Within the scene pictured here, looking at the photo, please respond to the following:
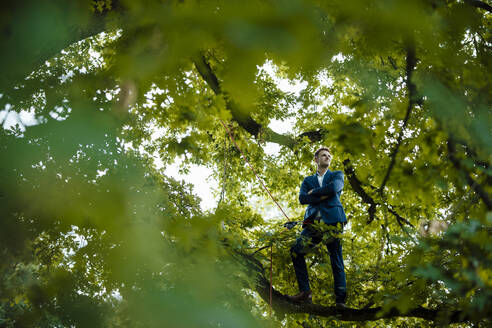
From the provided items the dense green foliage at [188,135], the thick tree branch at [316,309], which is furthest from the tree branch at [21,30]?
the thick tree branch at [316,309]

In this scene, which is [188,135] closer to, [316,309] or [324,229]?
[324,229]

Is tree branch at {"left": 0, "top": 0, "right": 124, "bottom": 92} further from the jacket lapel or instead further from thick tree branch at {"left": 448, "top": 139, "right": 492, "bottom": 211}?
the jacket lapel

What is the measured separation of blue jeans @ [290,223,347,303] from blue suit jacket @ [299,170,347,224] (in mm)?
119

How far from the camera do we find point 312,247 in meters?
3.00

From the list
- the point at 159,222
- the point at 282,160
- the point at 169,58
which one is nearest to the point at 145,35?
the point at 169,58

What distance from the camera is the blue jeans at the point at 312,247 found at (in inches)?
115

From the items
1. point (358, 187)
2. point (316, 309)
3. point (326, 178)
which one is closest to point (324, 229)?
point (326, 178)

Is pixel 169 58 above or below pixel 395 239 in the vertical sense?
above

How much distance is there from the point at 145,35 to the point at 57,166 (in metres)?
1.14

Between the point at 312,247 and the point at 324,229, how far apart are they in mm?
359

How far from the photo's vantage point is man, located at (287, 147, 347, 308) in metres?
2.91

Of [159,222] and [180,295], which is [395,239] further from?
[159,222]

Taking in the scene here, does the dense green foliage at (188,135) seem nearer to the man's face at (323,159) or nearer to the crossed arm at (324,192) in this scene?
the crossed arm at (324,192)

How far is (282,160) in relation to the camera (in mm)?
6637
